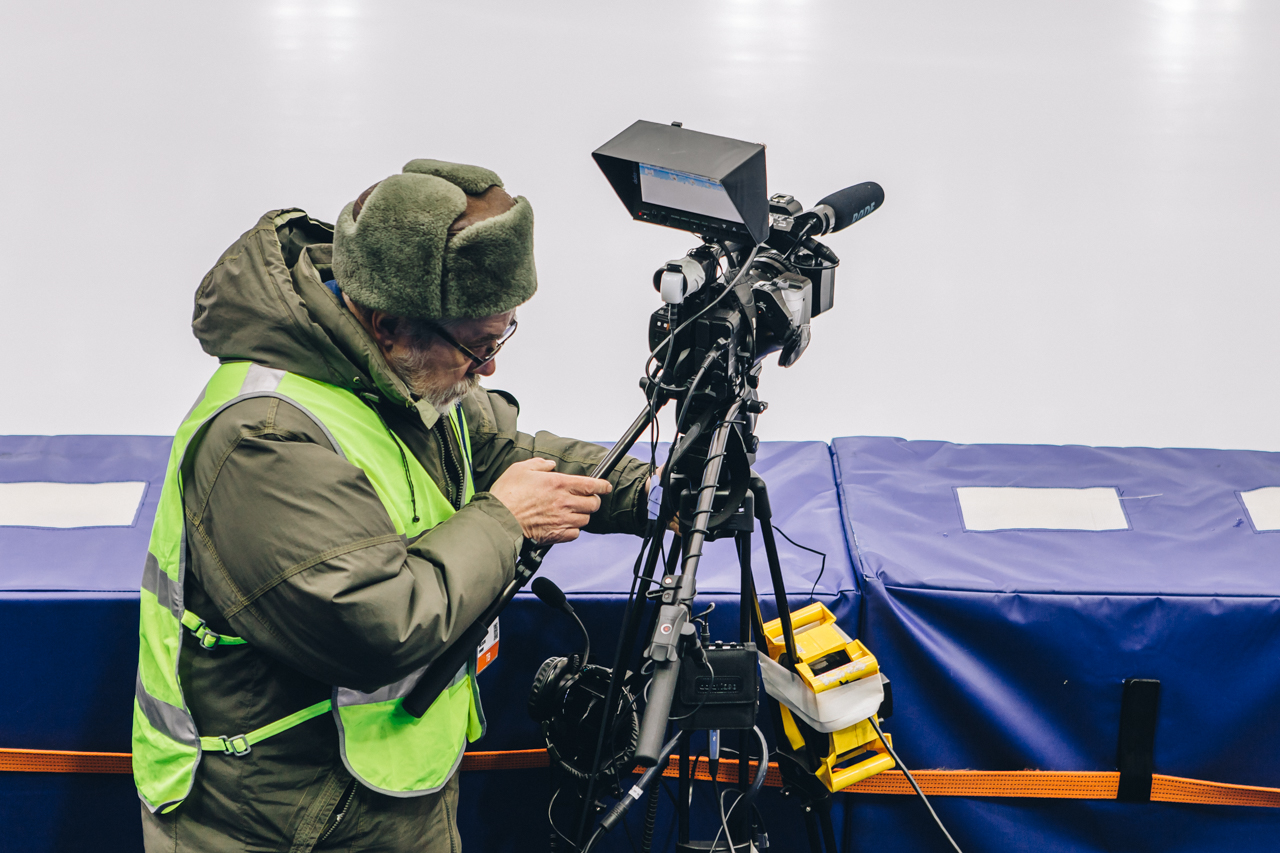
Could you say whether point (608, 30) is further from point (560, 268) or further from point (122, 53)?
point (122, 53)

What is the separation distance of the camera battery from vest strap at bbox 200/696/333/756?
423 mm

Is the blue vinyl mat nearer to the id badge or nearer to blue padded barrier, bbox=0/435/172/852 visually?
blue padded barrier, bbox=0/435/172/852

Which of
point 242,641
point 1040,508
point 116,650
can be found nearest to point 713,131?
point 1040,508

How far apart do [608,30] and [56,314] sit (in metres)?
1.87

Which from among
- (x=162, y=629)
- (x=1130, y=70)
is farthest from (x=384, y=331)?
(x=1130, y=70)

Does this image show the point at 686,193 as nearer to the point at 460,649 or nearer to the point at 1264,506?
the point at 460,649

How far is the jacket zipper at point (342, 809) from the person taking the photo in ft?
3.76

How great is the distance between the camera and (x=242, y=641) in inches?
43.0

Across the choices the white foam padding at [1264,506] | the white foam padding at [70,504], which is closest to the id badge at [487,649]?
the white foam padding at [70,504]

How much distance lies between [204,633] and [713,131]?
2.29 meters

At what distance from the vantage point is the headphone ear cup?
135 centimetres

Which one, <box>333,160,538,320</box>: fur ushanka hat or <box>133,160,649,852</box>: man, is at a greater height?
<box>333,160,538,320</box>: fur ushanka hat

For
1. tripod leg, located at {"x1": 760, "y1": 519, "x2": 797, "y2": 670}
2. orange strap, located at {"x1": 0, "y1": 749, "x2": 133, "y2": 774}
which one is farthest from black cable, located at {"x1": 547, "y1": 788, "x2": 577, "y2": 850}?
orange strap, located at {"x1": 0, "y1": 749, "x2": 133, "y2": 774}

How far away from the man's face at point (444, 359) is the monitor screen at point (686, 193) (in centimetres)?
23
